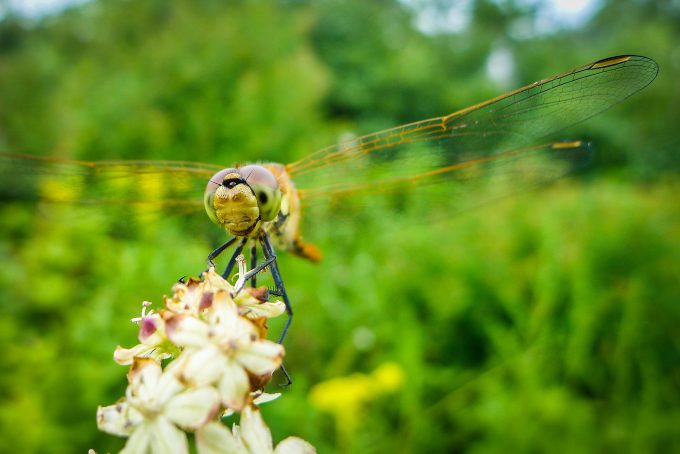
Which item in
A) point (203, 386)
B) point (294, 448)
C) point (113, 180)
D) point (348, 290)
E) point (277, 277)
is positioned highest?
point (113, 180)

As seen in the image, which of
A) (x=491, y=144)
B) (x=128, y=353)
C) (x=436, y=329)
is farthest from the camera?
(x=436, y=329)

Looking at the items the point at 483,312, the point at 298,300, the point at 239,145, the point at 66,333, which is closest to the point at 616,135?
the point at 239,145

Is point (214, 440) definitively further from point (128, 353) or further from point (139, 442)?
point (128, 353)

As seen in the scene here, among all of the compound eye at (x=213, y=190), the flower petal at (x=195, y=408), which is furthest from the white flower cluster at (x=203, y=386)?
the compound eye at (x=213, y=190)

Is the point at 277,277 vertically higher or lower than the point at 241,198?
lower

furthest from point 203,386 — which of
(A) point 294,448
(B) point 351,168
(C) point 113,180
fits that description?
(C) point 113,180

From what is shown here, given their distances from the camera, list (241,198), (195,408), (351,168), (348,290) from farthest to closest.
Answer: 1. (348,290)
2. (351,168)
3. (241,198)
4. (195,408)

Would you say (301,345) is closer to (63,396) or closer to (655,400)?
(63,396)

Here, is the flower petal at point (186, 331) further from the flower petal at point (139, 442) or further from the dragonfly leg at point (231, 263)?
the dragonfly leg at point (231, 263)

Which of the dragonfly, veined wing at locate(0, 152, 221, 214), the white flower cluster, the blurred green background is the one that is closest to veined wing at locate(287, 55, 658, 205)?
the dragonfly
